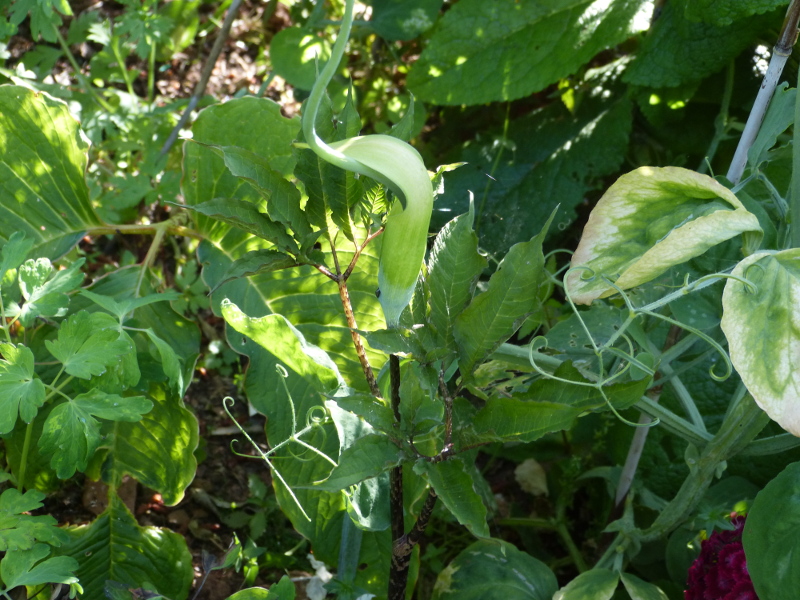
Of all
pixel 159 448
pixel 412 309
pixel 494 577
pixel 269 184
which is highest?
pixel 269 184

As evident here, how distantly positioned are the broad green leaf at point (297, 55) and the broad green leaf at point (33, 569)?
1103 mm

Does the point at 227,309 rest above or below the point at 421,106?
above

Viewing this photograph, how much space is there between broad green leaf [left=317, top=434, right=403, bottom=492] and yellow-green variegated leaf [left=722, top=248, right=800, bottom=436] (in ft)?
1.10

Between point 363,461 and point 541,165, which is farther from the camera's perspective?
point 541,165

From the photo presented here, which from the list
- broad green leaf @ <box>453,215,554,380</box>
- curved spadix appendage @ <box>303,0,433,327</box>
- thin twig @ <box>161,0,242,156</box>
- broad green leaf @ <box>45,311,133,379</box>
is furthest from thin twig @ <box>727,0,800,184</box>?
thin twig @ <box>161,0,242,156</box>

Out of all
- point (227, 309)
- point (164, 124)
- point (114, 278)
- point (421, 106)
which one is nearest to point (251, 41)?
point (164, 124)

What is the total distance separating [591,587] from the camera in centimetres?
101

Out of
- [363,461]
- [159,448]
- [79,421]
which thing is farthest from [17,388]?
[363,461]

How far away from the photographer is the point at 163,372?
110 centimetres

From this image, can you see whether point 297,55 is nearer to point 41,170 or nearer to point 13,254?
point 41,170

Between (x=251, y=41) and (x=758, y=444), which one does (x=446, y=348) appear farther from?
(x=251, y=41)

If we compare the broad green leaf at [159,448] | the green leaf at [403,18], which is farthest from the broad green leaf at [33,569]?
the green leaf at [403,18]

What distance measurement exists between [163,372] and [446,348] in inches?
21.4

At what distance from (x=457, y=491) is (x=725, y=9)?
91 centimetres
